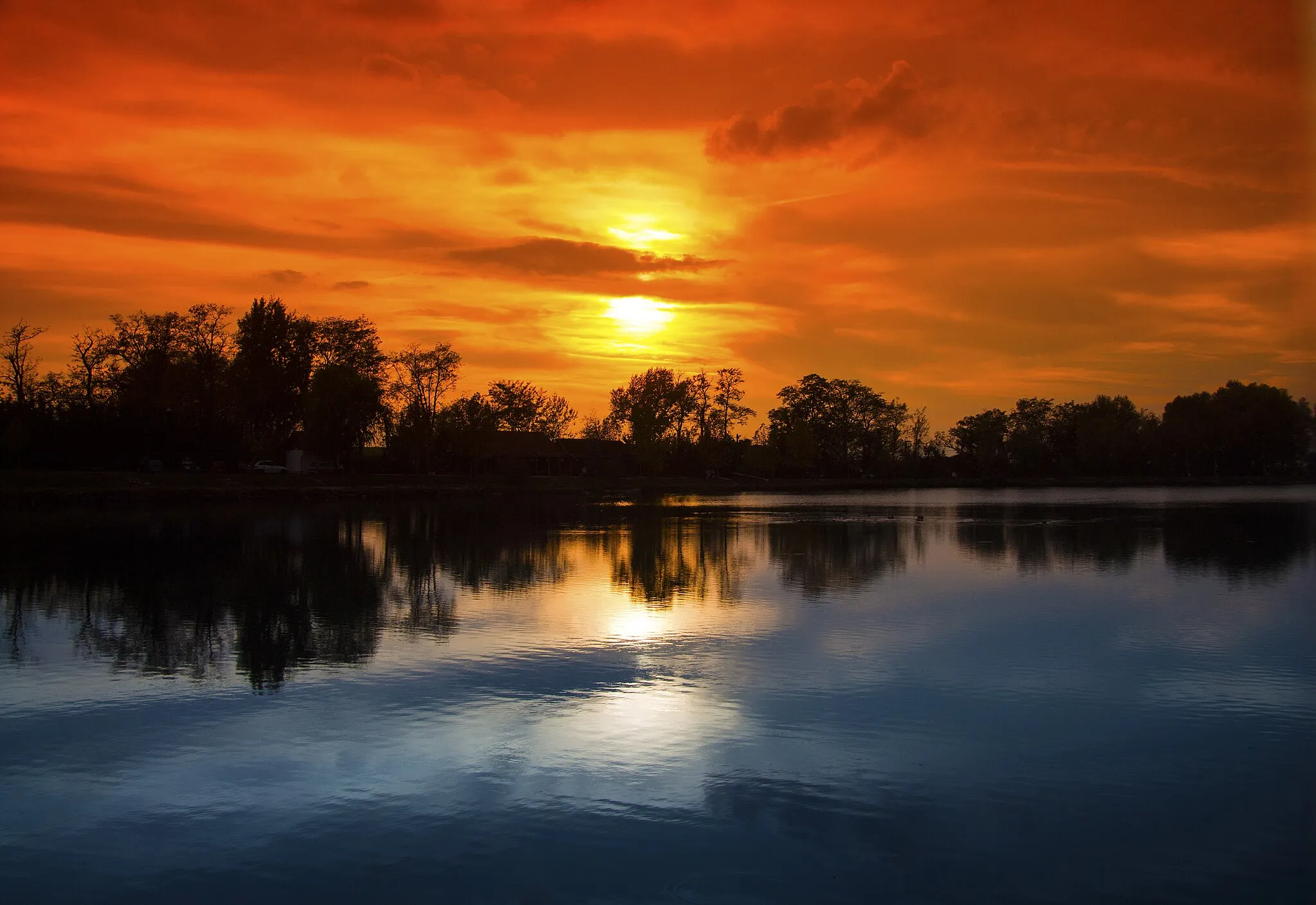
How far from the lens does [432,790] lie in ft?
31.4

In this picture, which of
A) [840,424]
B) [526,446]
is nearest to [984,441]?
[840,424]

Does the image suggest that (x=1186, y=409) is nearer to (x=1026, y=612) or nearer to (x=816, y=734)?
(x=1026, y=612)

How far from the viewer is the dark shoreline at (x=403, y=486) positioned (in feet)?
201

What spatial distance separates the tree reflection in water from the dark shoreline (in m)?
8.14

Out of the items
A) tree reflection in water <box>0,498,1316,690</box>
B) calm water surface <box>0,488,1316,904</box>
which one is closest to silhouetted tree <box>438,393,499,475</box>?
tree reflection in water <box>0,498,1316,690</box>

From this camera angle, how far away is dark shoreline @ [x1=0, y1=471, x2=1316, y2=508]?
201ft

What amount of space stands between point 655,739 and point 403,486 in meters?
74.6

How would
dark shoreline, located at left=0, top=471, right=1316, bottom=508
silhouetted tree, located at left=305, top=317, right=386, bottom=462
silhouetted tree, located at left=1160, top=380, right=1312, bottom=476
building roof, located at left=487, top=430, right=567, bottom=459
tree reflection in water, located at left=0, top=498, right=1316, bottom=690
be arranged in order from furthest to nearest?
silhouetted tree, located at left=1160, top=380, right=1312, bottom=476, building roof, located at left=487, top=430, right=567, bottom=459, silhouetted tree, located at left=305, top=317, right=386, bottom=462, dark shoreline, located at left=0, top=471, right=1316, bottom=508, tree reflection in water, located at left=0, top=498, right=1316, bottom=690

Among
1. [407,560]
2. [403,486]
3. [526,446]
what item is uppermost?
[526,446]

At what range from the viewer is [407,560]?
1227 inches

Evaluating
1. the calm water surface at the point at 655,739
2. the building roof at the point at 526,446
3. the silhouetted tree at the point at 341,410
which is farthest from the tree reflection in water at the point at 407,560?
the building roof at the point at 526,446

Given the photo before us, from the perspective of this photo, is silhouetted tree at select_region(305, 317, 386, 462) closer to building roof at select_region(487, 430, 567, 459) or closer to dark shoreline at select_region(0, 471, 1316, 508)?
dark shoreline at select_region(0, 471, 1316, 508)

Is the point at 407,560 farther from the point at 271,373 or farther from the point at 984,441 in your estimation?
the point at 984,441

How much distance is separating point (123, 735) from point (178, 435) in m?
69.8
